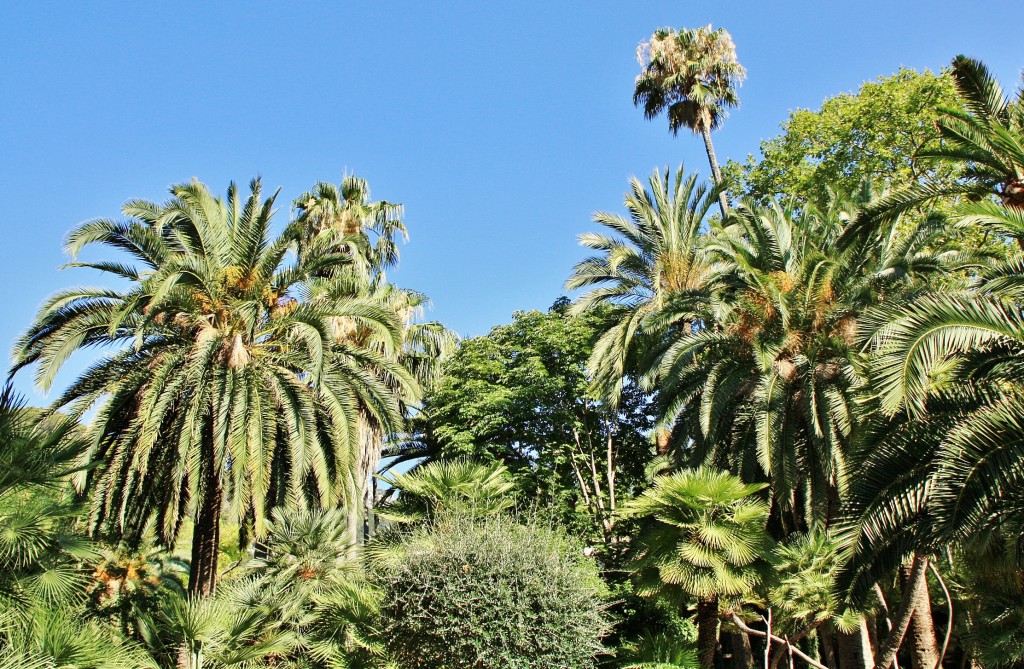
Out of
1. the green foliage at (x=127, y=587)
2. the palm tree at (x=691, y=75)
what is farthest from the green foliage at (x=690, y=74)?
the green foliage at (x=127, y=587)

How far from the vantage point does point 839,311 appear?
615 inches

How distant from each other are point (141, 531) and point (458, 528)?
239 inches

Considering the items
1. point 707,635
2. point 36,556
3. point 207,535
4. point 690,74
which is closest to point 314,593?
point 207,535

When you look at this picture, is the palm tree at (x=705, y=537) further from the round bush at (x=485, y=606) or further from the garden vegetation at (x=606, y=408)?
the round bush at (x=485, y=606)

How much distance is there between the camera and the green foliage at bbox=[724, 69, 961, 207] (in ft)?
78.7

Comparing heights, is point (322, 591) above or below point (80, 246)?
below

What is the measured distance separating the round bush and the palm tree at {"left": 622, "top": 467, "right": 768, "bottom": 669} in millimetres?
1477

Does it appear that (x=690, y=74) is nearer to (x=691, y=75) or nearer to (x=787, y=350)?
(x=691, y=75)

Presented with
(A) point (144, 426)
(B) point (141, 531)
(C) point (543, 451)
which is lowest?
(B) point (141, 531)

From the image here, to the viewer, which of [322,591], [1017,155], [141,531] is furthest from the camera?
[141,531]

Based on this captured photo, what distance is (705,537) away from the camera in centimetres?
1270

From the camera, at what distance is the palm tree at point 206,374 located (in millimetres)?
12805

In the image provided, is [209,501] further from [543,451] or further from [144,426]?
[543,451]

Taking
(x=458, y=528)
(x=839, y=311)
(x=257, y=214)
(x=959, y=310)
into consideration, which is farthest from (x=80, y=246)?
(x=839, y=311)
